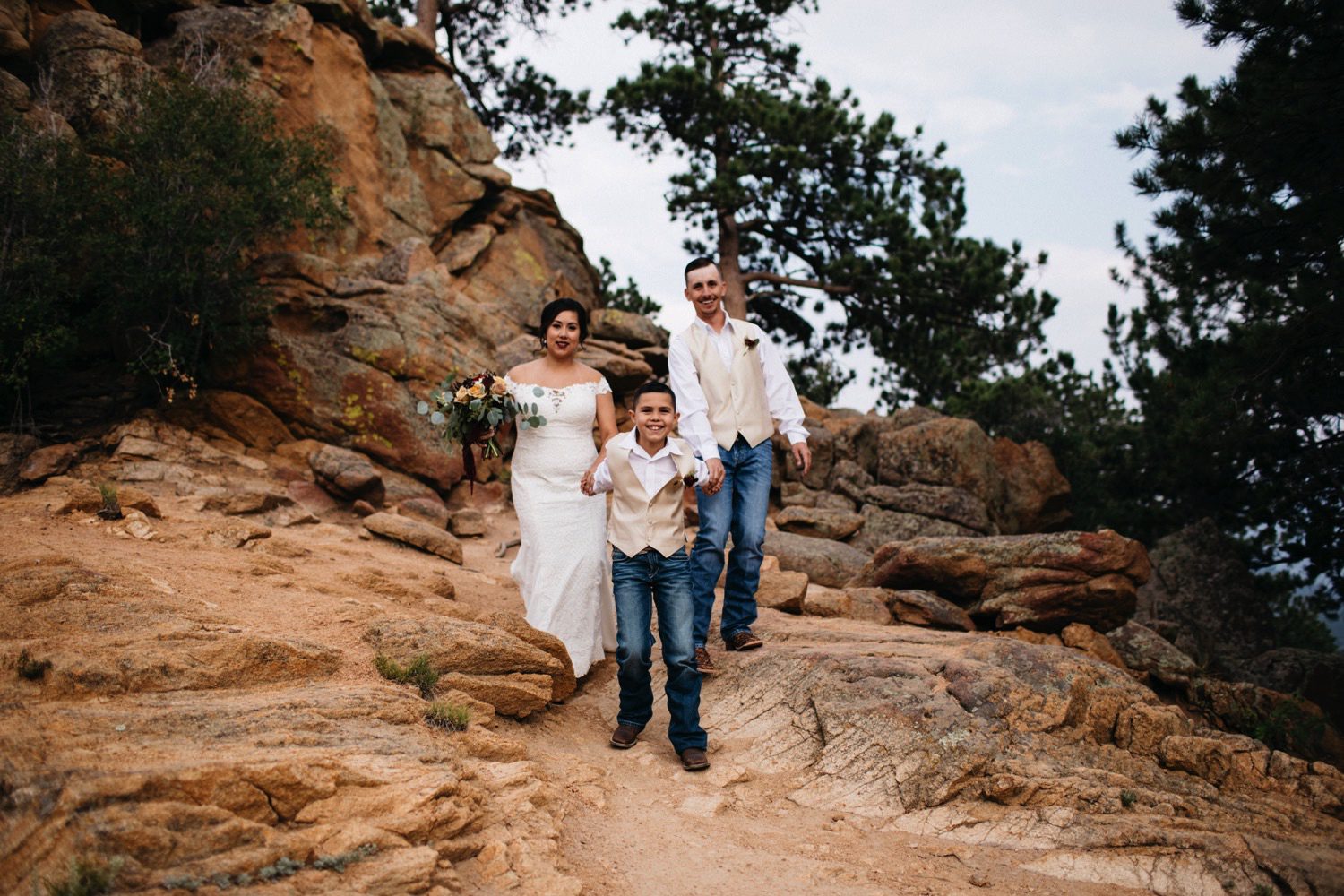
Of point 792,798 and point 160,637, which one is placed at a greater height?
point 160,637

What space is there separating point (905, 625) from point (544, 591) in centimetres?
346

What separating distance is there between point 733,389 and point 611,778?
2.69 meters

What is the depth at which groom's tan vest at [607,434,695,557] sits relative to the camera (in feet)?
→ 17.6

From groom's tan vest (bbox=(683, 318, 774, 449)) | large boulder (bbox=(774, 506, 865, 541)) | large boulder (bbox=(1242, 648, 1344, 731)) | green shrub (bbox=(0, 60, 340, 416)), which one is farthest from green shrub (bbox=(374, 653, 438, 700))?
large boulder (bbox=(1242, 648, 1344, 731))

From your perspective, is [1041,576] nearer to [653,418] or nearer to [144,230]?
[653,418]

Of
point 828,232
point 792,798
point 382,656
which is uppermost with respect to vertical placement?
point 828,232

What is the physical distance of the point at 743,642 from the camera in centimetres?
650

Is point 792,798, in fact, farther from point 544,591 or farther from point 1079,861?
point 544,591

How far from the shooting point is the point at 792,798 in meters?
5.05

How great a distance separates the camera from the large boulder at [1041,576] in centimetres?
826

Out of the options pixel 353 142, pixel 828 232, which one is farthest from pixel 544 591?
pixel 828 232

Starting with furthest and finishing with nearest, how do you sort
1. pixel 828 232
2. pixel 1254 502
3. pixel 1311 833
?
pixel 828 232
pixel 1254 502
pixel 1311 833

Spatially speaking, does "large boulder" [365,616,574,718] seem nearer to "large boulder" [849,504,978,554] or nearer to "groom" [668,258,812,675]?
"groom" [668,258,812,675]

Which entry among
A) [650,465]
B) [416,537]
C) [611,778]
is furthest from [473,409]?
[416,537]
